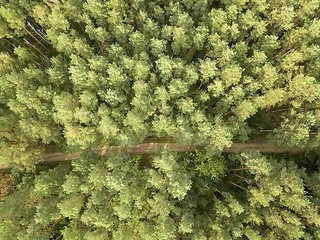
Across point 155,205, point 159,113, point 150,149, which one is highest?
point 159,113

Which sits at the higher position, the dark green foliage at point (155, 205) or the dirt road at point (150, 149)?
the dirt road at point (150, 149)

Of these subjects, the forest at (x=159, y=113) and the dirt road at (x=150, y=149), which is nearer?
the forest at (x=159, y=113)

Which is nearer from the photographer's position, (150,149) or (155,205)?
(155,205)

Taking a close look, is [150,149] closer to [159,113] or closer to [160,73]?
[159,113]

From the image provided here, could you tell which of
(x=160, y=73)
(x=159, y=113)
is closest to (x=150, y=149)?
(x=159, y=113)

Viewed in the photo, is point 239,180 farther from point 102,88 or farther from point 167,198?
point 102,88

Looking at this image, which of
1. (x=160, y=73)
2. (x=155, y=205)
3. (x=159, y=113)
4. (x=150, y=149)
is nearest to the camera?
(x=155, y=205)

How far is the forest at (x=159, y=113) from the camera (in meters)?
47.0

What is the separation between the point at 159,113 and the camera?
50.7m

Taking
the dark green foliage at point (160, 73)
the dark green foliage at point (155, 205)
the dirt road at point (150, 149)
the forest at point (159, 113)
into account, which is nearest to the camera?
the dark green foliage at point (155, 205)

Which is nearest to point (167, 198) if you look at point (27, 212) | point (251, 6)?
point (27, 212)

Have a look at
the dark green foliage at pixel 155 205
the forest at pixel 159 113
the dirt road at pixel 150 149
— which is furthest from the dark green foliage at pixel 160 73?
the dark green foliage at pixel 155 205

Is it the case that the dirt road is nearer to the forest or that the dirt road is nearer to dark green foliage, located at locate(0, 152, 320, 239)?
the forest

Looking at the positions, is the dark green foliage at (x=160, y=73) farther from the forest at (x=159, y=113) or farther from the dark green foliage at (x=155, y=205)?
the dark green foliage at (x=155, y=205)
